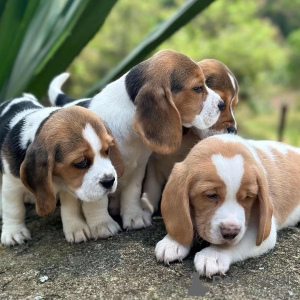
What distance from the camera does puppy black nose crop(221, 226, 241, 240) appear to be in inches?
99.0

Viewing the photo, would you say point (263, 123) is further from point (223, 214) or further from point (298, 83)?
point (223, 214)

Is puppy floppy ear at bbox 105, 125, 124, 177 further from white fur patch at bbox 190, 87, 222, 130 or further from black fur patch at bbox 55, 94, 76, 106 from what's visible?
black fur patch at bbox 55, 94, 76, 106

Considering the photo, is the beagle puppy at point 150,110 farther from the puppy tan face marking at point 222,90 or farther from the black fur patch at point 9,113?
the black fur patch at point 9,113

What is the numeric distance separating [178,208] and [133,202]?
29.5 inches

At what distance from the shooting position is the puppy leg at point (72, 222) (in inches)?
122

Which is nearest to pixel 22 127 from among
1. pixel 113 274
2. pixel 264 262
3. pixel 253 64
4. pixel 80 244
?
pixel 80 244

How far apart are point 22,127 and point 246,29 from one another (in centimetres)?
1510

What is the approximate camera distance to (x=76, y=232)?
3.12m

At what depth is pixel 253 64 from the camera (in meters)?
16.4

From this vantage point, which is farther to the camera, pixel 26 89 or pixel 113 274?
pixel 26 89

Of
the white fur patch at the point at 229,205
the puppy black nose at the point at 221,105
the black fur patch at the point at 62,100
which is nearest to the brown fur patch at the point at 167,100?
the puppy black nose at the point at 221,105

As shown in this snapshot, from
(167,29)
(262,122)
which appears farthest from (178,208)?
(262,122)

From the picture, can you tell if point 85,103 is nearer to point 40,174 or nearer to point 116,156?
point 116,156

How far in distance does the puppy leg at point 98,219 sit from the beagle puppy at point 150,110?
0.58 ft
